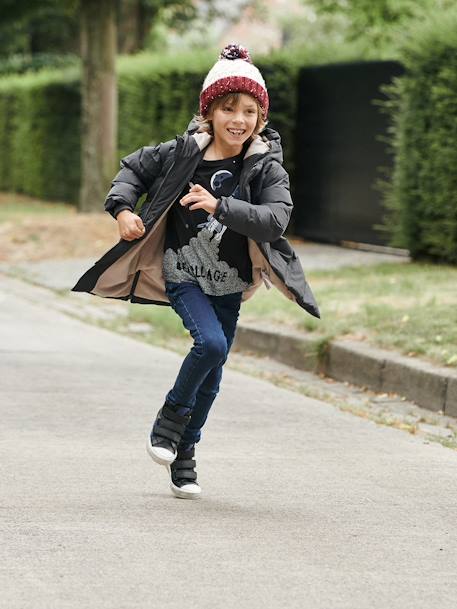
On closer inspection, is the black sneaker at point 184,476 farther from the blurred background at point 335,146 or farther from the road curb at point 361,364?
the blurred background at point 335,146

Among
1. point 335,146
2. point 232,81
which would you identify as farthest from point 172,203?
point 335,146

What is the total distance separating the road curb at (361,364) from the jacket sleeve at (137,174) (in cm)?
319

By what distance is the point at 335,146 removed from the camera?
17.2 metres

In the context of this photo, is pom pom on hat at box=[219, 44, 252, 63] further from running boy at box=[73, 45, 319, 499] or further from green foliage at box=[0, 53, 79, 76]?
green foliage at box=[0, 53, 79, 76]

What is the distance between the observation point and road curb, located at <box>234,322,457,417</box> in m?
8.12

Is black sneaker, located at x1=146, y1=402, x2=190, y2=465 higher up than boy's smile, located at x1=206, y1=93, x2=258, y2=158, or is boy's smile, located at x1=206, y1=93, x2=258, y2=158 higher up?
boy's smile, located at x1=206, y1=93, x2=258, y2=158

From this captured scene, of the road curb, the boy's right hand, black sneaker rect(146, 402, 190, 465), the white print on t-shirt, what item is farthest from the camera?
the road curb

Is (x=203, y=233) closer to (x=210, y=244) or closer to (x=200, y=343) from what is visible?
(x=210, y=244)

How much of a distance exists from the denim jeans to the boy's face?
59cm

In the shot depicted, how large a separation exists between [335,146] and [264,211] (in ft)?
40.5

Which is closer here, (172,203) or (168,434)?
(172,203)

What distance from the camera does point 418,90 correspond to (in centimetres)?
1387

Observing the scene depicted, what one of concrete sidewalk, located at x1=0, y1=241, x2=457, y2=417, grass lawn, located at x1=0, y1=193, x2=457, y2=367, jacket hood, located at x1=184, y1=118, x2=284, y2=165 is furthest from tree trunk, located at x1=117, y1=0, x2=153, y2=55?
jacket hood, located at x1=184, y1=118, x2=284, y2=165

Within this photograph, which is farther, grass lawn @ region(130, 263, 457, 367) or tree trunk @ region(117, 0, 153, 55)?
tree trunk @ region(117, 0, 153, 55)
